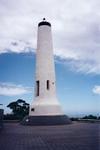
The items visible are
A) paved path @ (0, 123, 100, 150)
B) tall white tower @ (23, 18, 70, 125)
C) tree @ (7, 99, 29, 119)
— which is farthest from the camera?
tree @ (7, 99, 29, 119)

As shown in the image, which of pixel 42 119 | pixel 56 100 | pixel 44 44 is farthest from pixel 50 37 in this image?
pixel 42 119

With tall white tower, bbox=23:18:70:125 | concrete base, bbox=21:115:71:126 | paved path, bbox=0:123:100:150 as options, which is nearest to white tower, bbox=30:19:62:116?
tall white tower, bbox=23:18:70:125

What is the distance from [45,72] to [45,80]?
936mm

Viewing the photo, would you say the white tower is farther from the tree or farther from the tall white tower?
the tree

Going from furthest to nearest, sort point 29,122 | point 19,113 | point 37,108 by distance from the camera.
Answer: point 19,113 < point 37,108 < point 29,122

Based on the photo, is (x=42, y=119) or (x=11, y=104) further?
(x=11, y=104)

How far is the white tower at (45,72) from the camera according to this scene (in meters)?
31.0

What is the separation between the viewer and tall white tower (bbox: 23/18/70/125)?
30.0 metres

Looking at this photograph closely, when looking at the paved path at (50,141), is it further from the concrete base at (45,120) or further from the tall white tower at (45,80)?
the tall white tower at (45,80)

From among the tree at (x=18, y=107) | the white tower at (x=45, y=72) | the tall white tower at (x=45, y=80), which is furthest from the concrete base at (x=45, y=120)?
the tree at (x=18, y=107)

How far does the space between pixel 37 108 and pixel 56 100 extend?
2.61 metres

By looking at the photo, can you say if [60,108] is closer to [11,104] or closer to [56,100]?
[56,100]

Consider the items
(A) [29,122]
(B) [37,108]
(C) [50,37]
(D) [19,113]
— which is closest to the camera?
(A) [29,122]

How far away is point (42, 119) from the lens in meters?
28.5
